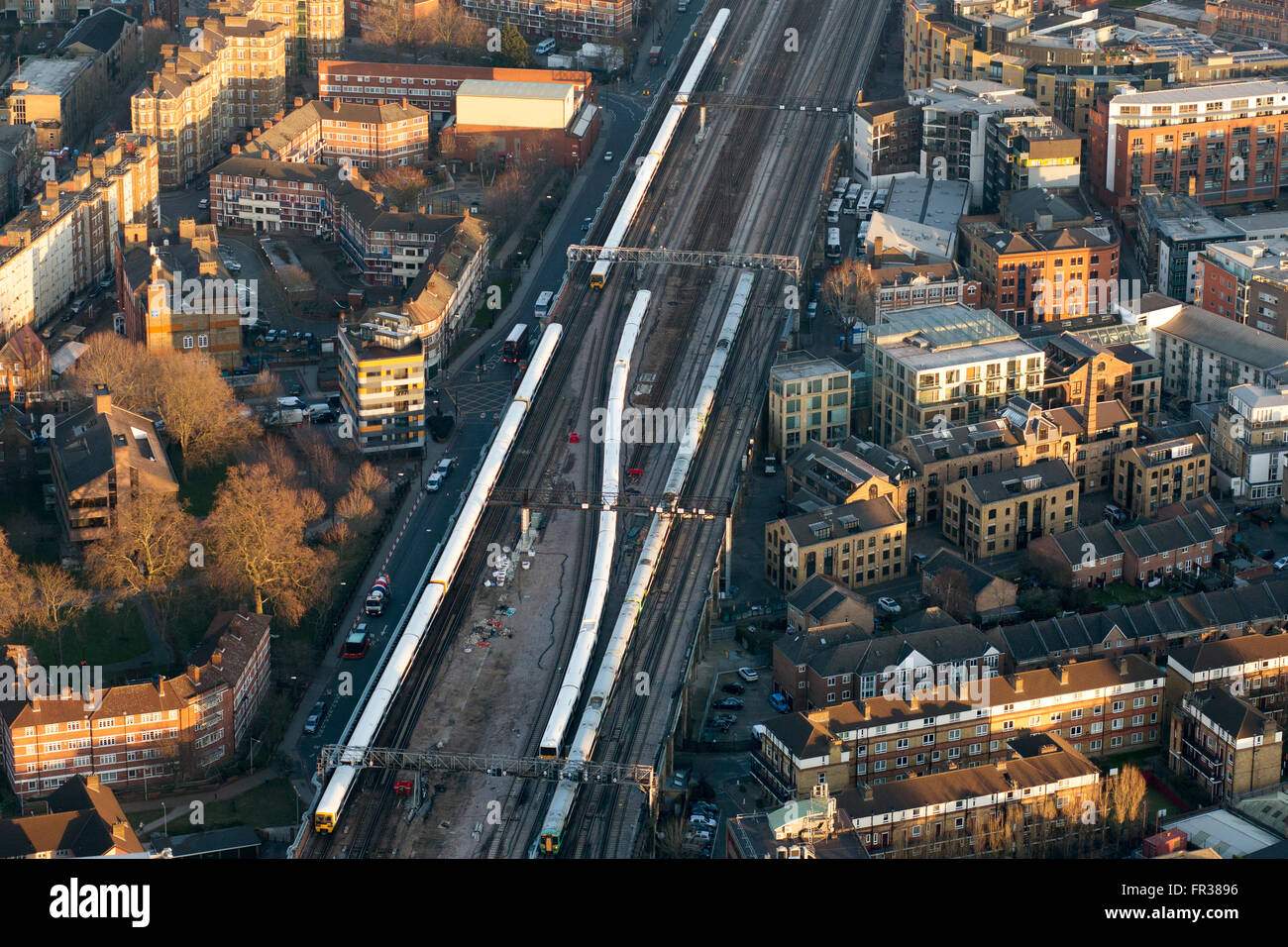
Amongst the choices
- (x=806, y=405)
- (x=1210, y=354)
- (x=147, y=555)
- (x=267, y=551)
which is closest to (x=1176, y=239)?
(x=1210, y=354)

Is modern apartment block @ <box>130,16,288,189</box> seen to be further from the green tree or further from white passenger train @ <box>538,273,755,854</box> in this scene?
white passenger train @ <box>538,273,755,854</box>

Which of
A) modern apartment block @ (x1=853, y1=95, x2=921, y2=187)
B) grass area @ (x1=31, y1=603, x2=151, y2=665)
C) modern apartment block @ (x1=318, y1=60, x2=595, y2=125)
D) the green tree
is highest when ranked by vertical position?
the green tree

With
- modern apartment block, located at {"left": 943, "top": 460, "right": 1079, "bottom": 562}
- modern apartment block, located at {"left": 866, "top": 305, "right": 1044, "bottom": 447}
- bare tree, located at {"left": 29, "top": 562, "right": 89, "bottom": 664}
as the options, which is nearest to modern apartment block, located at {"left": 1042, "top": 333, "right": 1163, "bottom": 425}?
modern apartment block, located at {"left": 866, "top": 305, "right": 1044, "bottom": 447}

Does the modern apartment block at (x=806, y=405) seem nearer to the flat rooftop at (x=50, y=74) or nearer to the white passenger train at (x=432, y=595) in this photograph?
the white passenger train at (x=432, y=595)

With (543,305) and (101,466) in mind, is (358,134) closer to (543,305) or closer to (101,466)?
(543,305)
